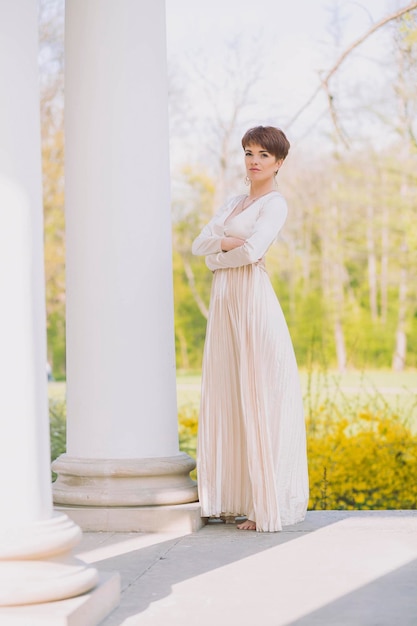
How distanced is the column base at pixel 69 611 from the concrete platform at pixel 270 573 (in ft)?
0.38

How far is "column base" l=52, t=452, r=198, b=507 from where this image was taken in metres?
8.41

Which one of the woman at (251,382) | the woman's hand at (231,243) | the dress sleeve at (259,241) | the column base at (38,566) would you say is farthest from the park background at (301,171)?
the column base at (38,566)

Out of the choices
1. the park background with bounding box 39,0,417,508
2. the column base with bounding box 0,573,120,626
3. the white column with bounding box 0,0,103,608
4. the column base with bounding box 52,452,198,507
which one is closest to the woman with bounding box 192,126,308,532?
the column base with bounding box 52,452,198,507

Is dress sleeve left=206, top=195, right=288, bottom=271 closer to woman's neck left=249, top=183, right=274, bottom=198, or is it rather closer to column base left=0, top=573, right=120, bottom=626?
woman's neck left=249, top=183, right=274, bottom=198

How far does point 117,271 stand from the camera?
8.48 meters

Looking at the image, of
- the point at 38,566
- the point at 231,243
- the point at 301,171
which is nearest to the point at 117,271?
the point at 231,243

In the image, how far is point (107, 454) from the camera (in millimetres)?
8492

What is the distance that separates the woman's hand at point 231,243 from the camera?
855cm

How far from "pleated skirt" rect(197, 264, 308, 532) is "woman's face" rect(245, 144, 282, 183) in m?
0.81

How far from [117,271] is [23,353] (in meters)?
3.26

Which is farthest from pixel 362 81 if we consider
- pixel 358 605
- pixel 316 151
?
pixel 358 605

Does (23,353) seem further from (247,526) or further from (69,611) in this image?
(247,526)

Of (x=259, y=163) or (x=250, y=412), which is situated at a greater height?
(x=259, y=163)

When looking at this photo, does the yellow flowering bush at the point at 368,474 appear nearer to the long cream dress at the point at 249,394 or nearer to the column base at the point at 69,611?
the long cream dress at the point at 249,394
